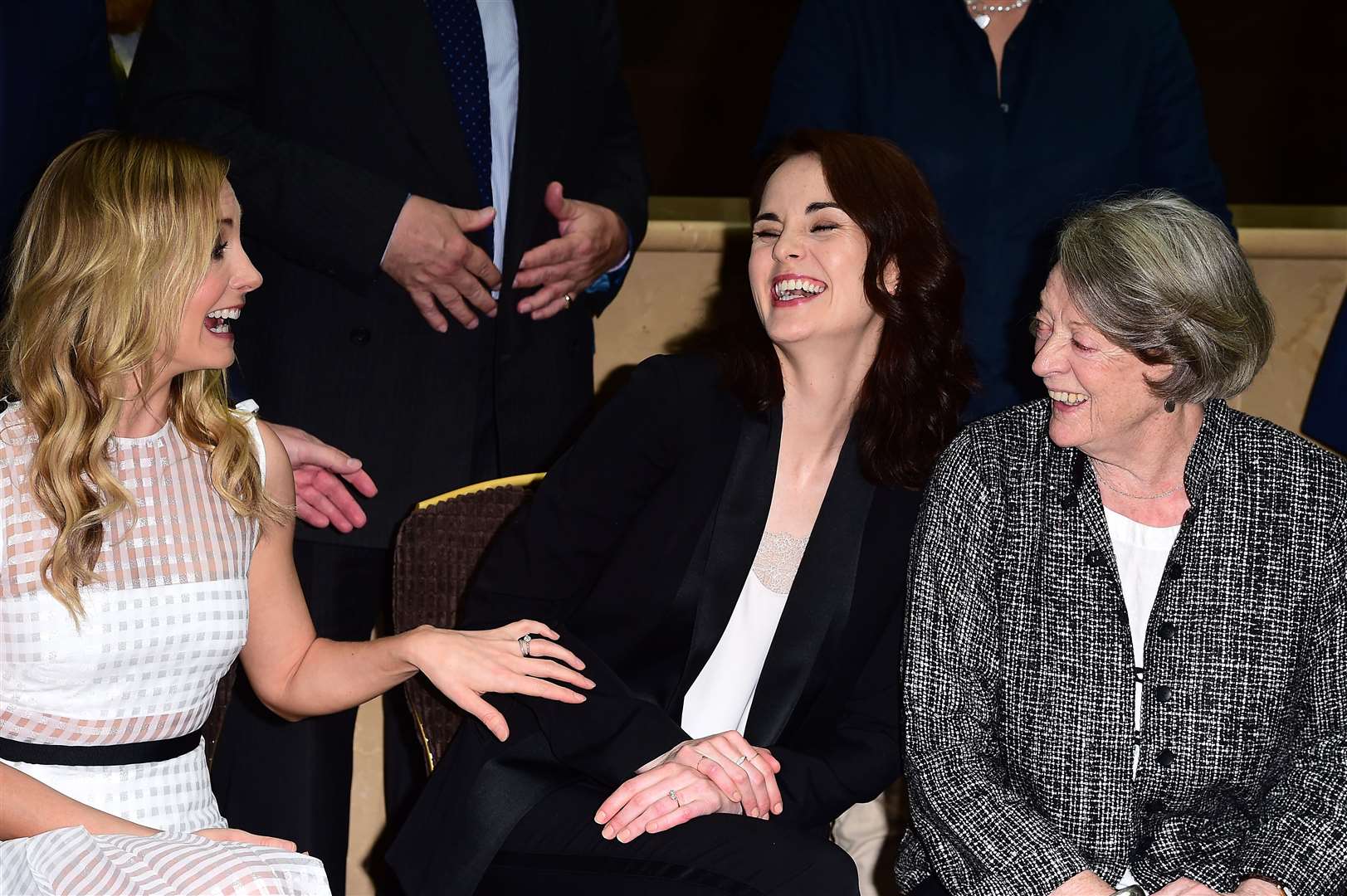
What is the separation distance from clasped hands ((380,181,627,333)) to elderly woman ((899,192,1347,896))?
2.66ft

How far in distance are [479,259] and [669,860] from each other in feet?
3.27

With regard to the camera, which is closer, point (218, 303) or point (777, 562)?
point (218, 303)

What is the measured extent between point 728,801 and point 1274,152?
239cm

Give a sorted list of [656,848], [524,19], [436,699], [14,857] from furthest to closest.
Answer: [524,19] < [436,699] < [656,848] < [14,857]

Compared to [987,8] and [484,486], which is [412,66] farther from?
[987,8]

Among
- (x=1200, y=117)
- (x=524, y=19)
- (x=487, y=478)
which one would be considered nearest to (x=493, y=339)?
(x=487, y=478)

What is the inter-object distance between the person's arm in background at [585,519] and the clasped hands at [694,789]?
0.12 m

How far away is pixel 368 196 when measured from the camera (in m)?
2.28

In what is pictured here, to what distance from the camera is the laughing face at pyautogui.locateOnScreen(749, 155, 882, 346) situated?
2.18m

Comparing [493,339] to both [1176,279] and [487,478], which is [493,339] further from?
[1176,279]

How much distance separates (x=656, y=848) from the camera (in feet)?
6.06

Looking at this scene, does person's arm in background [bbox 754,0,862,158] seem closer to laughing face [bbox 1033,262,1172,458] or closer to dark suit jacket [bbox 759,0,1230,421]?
dark suit jacket [bbox 759,0,1230,421]

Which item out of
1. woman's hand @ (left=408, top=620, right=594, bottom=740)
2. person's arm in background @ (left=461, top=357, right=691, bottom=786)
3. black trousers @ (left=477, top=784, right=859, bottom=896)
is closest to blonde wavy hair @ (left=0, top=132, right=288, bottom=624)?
woman's hand @ (left=408, top=620, right=594, bottom=740)

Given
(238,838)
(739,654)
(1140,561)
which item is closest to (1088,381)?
(1140,561)
